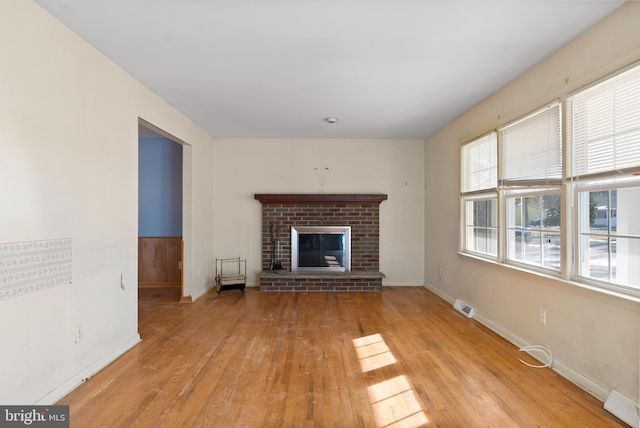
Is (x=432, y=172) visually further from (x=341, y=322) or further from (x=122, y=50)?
(x=122, y=50)

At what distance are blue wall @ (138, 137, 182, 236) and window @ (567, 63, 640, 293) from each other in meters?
5.23

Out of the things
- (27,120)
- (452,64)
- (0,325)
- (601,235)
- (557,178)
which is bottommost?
(0,325)

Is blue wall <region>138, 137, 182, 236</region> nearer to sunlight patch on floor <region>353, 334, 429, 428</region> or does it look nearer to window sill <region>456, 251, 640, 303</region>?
sunlight patch on floor <region>353, 334, 429, 428</region>

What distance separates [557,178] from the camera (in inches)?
102

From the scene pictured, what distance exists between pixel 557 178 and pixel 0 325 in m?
3.82

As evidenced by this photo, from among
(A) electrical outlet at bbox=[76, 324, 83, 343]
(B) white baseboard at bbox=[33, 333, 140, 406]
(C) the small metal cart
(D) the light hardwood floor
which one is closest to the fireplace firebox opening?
(C) the small metal cart

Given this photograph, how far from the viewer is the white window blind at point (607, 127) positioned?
1.99 meters

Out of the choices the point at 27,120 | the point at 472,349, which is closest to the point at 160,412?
the point at 27,120

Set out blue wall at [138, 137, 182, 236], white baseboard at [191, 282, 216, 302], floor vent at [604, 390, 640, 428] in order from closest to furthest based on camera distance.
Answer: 1. floor vent at [604, 390, 640, 428]
2. white baseboard at [191, 282, 216, 302]
3. blue wall at [138, 137, 182, 236]

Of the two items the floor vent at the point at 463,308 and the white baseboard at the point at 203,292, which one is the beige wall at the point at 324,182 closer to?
the white baseboard at the point at 203,292

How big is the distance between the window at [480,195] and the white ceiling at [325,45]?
566 mm

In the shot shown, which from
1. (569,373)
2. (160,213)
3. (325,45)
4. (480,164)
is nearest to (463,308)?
(569,373)

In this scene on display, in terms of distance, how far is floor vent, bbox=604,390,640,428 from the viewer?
1847 mm

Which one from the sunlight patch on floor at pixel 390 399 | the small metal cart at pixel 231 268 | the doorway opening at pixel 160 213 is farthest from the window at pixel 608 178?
the doorway opening at pixel 160 213
